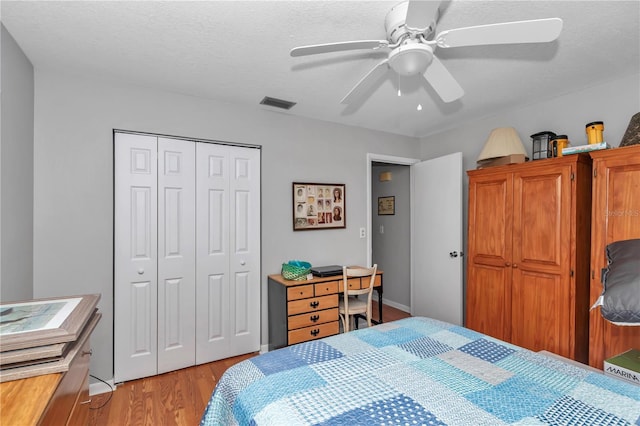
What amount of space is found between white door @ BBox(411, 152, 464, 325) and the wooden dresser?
331cm

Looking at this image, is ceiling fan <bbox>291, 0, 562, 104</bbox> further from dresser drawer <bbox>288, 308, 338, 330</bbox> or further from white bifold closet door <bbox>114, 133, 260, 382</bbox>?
dresser drawer <bbox>288, 308, 338, 330</bbox>

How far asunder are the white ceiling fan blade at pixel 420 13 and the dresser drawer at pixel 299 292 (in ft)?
7.25

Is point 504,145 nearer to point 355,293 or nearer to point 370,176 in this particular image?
point 370,176

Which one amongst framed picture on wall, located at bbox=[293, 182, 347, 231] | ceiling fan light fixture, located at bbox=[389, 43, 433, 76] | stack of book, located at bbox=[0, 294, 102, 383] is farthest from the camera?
framed picture on wall, located at bbox=[293, 182, 347, 231]

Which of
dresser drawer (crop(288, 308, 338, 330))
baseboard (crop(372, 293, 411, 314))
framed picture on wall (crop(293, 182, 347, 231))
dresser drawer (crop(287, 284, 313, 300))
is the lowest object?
baseboard (crop(372, 293, 411, 314))

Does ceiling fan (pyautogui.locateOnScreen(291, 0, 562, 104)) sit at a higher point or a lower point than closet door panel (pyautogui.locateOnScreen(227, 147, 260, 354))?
higher

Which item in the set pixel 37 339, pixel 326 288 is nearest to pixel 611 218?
pixel 326 288

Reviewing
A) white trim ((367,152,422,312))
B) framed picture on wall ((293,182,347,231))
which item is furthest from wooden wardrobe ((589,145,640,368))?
framed picture on wall ((293,182,347,231))

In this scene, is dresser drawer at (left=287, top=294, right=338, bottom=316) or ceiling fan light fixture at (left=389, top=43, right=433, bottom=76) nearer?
ceiling fan light fixture at (left=389, top=43, right=433, bottom=76)

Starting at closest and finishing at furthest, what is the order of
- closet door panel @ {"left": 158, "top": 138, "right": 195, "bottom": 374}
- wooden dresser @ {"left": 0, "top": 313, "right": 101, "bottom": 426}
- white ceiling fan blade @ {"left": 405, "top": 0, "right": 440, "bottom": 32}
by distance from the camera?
wooden dresser @ {"left": 0, "top": 313, "right": 101, "bottom": 426}, white ceiling fan blade @ {"left": 405, "top": 0, "right": 440, "bottom": 32}, closet door panel @ {"left": 158, "top": 138, "right": 195, "bottom": 374}

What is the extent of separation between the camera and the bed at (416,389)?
105 cm

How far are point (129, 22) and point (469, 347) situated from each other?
2526 millimetres

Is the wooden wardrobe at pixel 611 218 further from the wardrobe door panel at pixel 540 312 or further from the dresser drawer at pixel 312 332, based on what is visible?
the dresser drawer at pixel 312 332

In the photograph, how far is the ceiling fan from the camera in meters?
1.25
